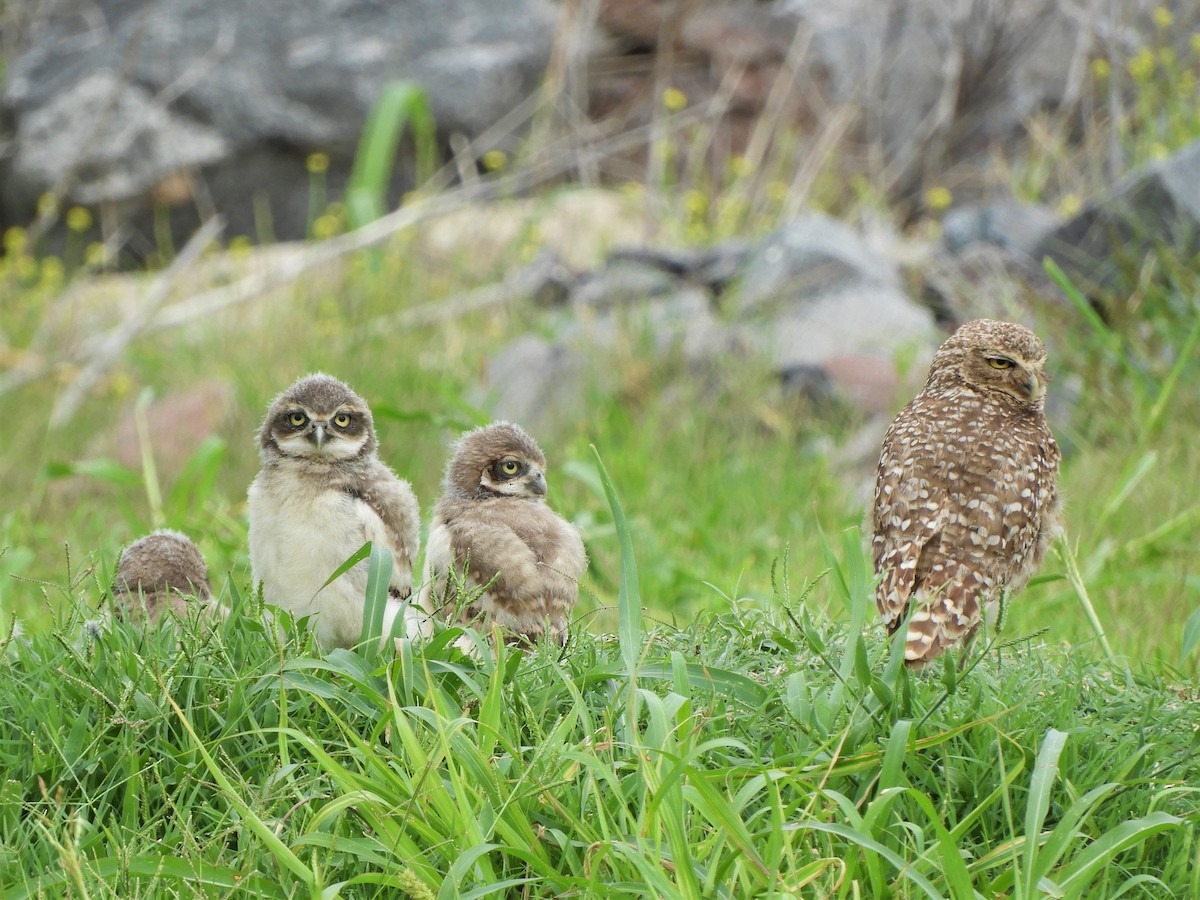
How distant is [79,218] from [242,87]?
2.07m

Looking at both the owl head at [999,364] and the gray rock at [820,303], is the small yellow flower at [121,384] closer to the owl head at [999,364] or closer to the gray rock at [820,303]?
the gray rock at [820,303]

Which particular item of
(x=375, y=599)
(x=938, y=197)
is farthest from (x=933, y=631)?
(x=938, y=197)

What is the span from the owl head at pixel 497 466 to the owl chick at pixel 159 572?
878mm

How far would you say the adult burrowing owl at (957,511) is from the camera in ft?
13.1

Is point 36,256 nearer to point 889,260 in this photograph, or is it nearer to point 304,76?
point 304,76

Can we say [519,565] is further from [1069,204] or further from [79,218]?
[79,218]

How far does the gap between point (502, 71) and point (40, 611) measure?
30.8 ft

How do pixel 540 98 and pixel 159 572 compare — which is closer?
pixel 159 572

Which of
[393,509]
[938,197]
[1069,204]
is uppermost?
[938,197]

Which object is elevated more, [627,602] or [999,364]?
[999,364]

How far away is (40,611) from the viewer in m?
6.07

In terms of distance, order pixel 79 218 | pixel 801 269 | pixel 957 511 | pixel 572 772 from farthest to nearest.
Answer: pixel 79 218 < pixel 801 269 < pixel 957 511 < pixel 572 772

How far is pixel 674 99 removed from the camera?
14.0m

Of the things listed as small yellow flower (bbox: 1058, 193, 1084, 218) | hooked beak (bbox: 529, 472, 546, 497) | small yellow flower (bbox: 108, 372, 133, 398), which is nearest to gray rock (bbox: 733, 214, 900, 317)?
small yellow flower (bbox: 1058, 193, 1084, 218)
